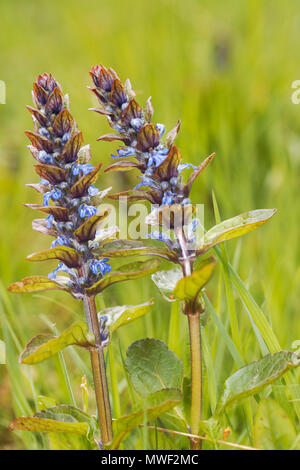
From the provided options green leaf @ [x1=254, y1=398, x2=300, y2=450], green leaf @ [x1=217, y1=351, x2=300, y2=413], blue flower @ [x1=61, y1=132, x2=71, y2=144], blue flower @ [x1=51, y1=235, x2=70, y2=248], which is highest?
blue flower @ [x1=61, y1=132, x2=71, y2=144]

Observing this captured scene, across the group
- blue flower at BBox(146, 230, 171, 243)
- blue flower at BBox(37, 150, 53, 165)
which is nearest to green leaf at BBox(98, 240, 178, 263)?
blue flower at BBox(146, 230, 171, 243)

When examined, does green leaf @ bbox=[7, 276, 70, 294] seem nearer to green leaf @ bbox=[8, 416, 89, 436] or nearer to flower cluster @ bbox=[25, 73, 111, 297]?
flower cluster @ bbox=[25, 73, 111, 297]

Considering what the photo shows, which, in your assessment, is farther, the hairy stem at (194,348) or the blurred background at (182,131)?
the blurred background at (182,131)

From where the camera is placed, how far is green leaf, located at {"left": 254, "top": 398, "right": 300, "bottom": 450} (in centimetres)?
66

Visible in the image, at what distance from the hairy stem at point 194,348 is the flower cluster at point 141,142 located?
0.19 feet

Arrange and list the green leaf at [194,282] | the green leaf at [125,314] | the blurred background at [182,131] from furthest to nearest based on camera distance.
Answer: the blurred background at [182,131], the green leaf at [125,314], the green leaf at [194,282]

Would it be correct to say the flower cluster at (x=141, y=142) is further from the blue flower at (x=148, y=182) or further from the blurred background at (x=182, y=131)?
the blurred background at (x=182, y=131)

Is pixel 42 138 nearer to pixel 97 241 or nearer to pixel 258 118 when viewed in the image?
pixel 97 241

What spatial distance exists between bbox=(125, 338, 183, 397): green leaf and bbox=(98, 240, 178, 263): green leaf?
16 centimetres

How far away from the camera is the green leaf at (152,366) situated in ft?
2.39

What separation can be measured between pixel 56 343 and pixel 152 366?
187 millimetres

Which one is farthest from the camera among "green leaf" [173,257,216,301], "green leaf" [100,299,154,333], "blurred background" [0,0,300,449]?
"blurred background" [0,0,300,449]

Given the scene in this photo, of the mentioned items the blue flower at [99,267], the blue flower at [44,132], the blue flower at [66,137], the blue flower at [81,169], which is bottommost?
the blue flower at [99,267]

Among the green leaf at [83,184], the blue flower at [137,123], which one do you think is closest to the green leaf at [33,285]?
the green leaf at [83,184]
